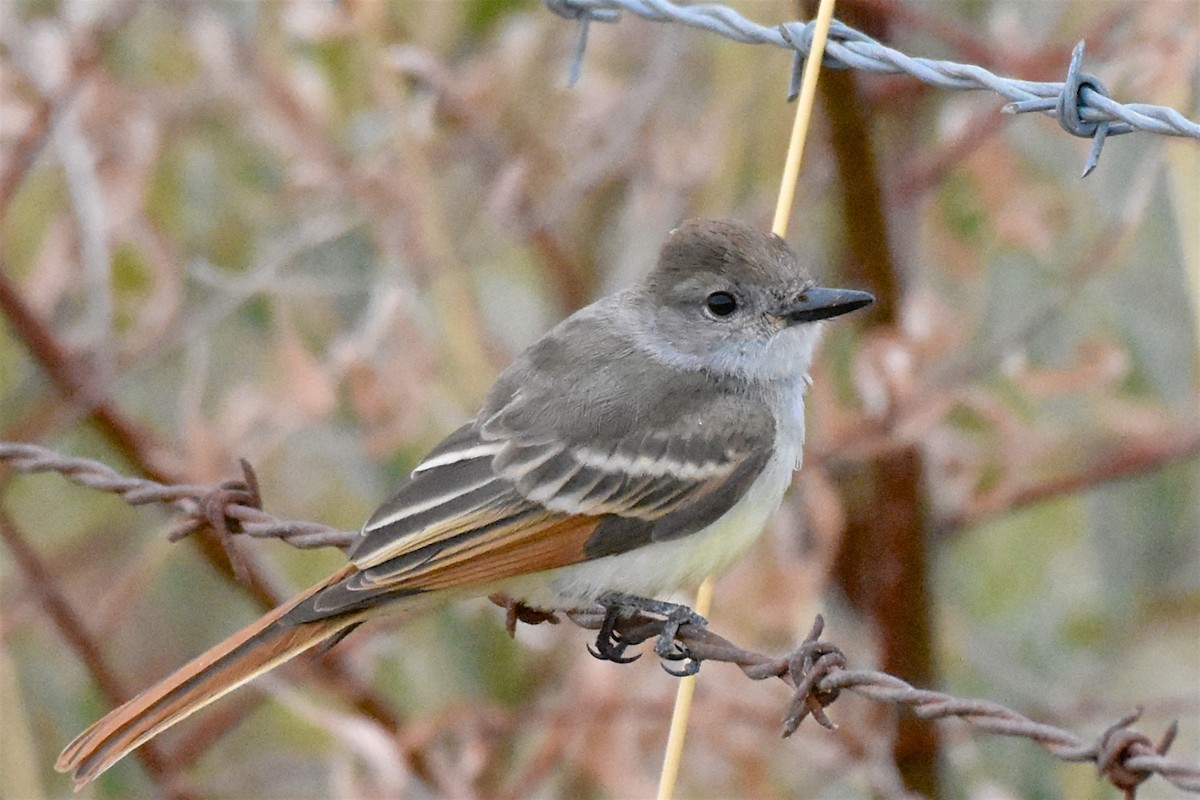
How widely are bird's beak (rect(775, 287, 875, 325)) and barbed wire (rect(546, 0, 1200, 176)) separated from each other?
1.54 feet

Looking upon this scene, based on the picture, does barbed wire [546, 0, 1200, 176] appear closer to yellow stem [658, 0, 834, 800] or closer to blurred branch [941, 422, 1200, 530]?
yellow stem [658, 0, 834, 800]

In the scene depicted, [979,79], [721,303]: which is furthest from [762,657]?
[721,303]

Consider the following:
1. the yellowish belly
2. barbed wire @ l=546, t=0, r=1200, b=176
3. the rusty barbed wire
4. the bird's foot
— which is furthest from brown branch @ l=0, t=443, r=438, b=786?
barbed wire @ l=546, t=0, r=1200, b=176

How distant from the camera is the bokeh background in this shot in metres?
4.60

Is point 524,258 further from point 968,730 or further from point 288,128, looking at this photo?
point 968,730

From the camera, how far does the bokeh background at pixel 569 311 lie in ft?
15.1

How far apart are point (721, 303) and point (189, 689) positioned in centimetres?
150

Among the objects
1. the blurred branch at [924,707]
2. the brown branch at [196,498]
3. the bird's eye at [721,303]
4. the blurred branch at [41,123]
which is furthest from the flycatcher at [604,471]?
the blurred branch at [41,123]

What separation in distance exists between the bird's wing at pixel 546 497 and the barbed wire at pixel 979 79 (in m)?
0.78

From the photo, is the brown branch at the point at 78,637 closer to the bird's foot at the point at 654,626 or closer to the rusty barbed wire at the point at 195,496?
the rusty barbed wire at the point at 195,496

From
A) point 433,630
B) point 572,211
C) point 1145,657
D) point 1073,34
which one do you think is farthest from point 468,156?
point 1145,657

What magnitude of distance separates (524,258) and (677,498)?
8.75 ft

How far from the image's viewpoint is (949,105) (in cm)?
556

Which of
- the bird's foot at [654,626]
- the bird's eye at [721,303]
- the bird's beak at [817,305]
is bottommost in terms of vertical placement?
the bird's foot at [654,626]
